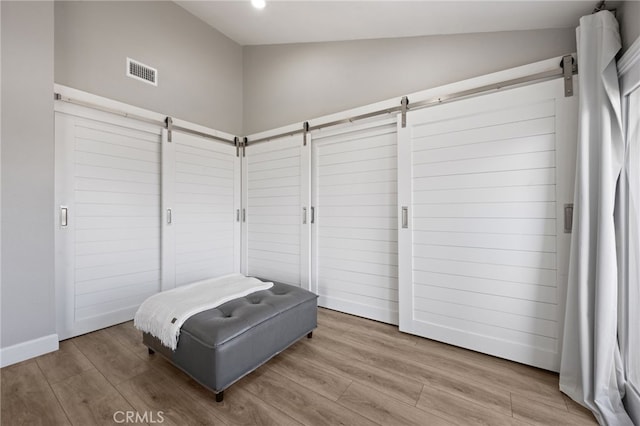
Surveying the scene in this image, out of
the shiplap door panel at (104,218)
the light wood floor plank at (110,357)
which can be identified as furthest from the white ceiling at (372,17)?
the light wood floor plank at (110,357)

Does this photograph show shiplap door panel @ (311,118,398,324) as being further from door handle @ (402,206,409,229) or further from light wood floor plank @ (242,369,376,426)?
light wood floor plank @ (242,369,376,426)

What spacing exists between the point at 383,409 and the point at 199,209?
276cm

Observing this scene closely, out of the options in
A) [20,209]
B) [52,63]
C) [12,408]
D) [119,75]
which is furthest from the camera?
[119,75]

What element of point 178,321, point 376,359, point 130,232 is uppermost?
point 130,232

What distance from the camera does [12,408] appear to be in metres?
1.45

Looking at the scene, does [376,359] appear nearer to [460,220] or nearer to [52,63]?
[460,220]

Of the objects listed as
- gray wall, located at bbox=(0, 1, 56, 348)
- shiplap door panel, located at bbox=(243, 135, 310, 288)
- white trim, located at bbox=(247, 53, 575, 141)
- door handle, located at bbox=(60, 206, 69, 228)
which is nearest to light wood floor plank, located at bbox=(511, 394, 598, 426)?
shiplap door panel, located at bbox=(243, 135, 310, 288)

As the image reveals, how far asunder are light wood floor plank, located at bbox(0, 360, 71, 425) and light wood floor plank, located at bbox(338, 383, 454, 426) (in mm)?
1514

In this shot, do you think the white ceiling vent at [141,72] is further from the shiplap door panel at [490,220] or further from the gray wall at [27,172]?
the shiplap door panel at [490,220]

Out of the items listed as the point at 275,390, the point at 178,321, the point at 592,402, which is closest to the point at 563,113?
the point at 592,402

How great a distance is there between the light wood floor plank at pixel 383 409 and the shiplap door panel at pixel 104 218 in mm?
2364

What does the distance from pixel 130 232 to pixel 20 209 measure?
82cm

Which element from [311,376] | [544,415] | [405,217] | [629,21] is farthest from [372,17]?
[544,415]

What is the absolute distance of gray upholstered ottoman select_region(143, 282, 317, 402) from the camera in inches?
59.9
